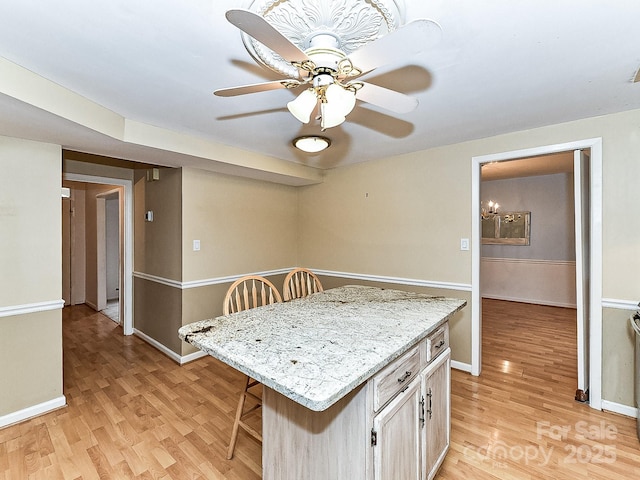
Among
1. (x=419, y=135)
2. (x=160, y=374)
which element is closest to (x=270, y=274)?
(x=160, y=374)

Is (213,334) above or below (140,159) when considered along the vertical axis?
below

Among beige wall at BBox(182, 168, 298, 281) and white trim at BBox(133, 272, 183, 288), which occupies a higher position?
beige wall at BBox(182, 168, 298, 281)

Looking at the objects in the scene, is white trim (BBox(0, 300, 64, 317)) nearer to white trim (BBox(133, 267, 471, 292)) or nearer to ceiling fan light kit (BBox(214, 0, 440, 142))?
white trim (BBox(133, 267, 471, 292))

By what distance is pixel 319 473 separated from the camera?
1165 millimetres

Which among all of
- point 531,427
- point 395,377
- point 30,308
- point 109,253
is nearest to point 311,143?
point 395,377

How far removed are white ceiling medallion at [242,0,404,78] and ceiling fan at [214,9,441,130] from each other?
0.9 inches

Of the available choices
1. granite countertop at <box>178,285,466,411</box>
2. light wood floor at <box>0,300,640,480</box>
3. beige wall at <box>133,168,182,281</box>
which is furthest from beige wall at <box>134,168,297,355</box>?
granite countertop at <box>178,285,466,411</box>

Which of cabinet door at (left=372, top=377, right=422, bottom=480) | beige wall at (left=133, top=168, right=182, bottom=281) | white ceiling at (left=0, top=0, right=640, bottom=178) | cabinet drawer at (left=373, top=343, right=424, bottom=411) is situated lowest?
cabinet door at (left=372, top=377, right=422, bottom=480)

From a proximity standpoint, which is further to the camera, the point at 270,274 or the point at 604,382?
the point at 270,274

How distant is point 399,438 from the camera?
1.22 metres

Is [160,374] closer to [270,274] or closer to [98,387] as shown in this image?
[98,387]

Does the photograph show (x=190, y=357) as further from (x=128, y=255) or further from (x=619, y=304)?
(x=619, y=304)

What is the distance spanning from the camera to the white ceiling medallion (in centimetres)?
104

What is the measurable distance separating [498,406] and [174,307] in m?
3.04
